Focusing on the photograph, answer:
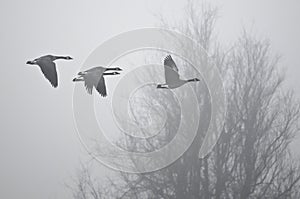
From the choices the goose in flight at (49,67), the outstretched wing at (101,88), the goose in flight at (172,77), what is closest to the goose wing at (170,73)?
the goose in flight at (172,77)

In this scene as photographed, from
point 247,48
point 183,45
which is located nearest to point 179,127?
point 183,45

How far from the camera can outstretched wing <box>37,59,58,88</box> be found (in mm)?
4773

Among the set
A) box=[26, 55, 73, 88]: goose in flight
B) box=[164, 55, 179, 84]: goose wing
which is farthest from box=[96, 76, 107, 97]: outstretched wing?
box=[164, 55, 179, 84]: goose wing

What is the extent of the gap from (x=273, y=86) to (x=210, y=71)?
151 cm

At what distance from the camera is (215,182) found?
9828 mm

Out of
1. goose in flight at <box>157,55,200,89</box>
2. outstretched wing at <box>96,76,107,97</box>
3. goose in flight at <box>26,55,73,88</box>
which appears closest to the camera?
goose in flight at <box>26,55,73,88</box>

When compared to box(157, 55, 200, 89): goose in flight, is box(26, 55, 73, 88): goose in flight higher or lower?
lower

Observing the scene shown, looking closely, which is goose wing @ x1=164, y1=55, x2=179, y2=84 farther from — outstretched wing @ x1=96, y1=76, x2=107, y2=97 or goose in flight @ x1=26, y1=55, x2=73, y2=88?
goose in flight @ x1=26, y1=55, x2=73, y2=88

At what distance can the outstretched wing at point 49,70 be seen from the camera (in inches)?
188

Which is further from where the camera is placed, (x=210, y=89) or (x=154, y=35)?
(x=154, y=35)

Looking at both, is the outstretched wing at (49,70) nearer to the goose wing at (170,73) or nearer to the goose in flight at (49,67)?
the goose in flight at (49,67)

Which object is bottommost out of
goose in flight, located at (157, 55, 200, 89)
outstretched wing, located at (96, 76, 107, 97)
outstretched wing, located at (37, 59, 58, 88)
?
outstretched wing, located at (37, 59, 58, 88)

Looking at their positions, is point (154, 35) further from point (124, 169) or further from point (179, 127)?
point (124, 169)

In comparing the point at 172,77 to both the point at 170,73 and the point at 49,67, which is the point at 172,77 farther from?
the point at 49,67
